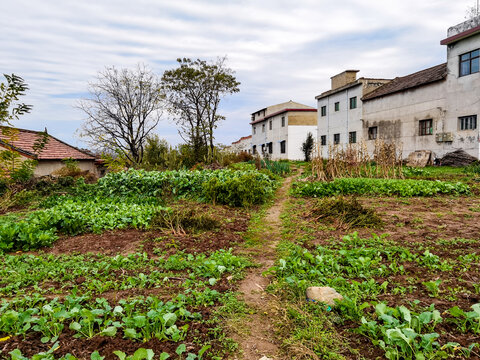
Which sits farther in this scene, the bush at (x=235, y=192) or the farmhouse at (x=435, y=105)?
the farmhouse at (x=435, y=105)

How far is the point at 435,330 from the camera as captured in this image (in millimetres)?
2254

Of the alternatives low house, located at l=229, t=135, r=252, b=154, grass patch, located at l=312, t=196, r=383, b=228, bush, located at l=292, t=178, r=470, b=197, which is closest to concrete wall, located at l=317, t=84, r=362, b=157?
bush, located at l=292, t=178, r=470, b=197

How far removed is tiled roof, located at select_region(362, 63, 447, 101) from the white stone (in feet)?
62.7

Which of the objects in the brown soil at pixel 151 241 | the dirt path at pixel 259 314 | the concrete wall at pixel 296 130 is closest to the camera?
the dirt path at pixel 259 314

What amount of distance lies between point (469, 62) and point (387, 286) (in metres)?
18.4

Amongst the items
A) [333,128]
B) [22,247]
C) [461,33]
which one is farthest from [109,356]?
[333,128]

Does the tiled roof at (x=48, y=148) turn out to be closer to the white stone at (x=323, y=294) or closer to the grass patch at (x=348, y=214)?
the grass patch at (x=348, y=214)

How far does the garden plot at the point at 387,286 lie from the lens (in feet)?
7.02

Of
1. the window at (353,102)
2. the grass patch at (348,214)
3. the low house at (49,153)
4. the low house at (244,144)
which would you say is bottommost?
the grass patch at (348,214)

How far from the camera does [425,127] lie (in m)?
18.6

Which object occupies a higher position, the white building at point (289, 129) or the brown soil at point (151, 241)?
the white building at point (289, 129)

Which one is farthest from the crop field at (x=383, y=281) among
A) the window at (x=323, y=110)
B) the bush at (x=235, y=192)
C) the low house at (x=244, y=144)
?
the low house at (x=244, y=144)

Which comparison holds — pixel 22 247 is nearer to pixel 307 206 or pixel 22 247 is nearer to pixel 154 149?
pixel 307 206

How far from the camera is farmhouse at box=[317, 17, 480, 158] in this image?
52.3 feet
